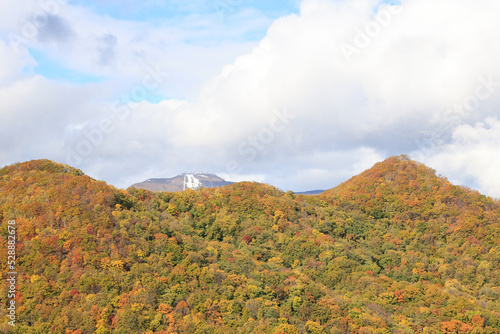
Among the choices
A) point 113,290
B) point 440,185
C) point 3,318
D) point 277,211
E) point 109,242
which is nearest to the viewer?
point 3,318

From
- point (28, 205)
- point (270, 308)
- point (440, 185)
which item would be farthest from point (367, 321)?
point (440, 185)

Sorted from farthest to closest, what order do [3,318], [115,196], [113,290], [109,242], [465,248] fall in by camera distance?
[465,248] → [115,196] → [109,242] → [113,290] → [3,318]

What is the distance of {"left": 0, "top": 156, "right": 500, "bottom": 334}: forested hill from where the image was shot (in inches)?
3199

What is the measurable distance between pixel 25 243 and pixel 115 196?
81.5ft

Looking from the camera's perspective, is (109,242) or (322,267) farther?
(322,267)

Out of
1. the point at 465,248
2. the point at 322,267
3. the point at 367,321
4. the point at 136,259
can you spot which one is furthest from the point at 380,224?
the point at 136,259

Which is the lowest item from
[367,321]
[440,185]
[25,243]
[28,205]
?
[367,321]

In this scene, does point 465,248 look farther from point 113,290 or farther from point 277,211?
point 113,290

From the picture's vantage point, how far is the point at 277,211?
137 meters

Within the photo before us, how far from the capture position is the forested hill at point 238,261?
81.2 meters

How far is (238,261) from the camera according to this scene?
101938 mm

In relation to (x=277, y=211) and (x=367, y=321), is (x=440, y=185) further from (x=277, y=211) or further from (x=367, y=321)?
(x=367, y=321)

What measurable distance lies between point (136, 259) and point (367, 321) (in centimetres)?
4704

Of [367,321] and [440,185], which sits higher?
[440,185]
